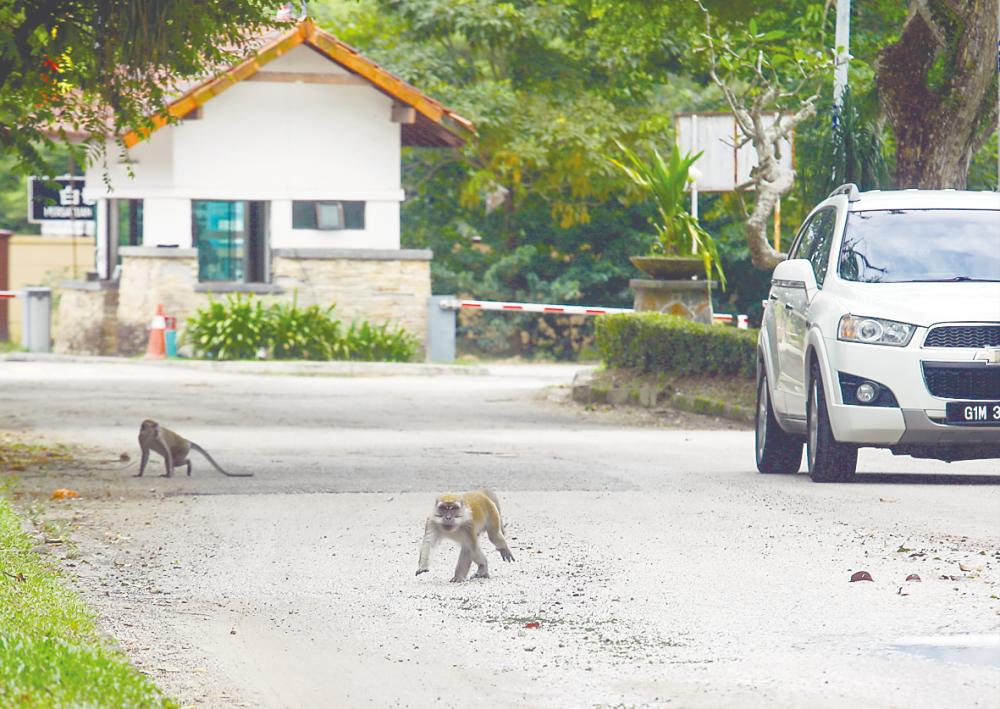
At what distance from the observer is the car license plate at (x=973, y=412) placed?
12633 millimetres

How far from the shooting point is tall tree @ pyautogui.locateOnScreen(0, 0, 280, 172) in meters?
14.2

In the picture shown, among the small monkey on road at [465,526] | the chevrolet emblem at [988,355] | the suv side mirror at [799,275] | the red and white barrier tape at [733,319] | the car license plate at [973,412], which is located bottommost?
the red and white barrier tape at [733,319]

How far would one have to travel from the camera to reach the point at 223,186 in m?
36.2

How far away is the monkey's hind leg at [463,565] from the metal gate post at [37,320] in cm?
2810

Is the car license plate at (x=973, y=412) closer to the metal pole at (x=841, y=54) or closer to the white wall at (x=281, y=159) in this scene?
the metal pole at (x=841, y=54)

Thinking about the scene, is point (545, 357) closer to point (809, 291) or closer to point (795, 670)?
point (809, 291)

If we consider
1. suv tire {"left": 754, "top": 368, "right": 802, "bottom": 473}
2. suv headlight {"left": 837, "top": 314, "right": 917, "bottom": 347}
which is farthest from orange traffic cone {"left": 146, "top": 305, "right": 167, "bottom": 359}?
suv headlight {"left": 837, "top": 314, "right": 917, "bottom": 347}

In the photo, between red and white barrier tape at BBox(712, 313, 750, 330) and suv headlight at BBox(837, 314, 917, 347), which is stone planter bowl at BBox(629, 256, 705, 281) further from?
suv headlight at BBox(837, 314, 917, 347)

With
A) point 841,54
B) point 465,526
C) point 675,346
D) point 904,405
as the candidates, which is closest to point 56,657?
point 465,526

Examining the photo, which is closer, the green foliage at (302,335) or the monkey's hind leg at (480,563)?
the monkey's hind leg at (480,563)

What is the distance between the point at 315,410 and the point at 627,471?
8555mm

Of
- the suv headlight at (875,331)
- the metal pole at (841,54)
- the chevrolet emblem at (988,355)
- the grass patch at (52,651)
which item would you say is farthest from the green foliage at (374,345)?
the grass patch at (52,651)

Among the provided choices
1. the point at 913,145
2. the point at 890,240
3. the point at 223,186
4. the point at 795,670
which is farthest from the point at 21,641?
the point at 223,186

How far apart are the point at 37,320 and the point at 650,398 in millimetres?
16723
